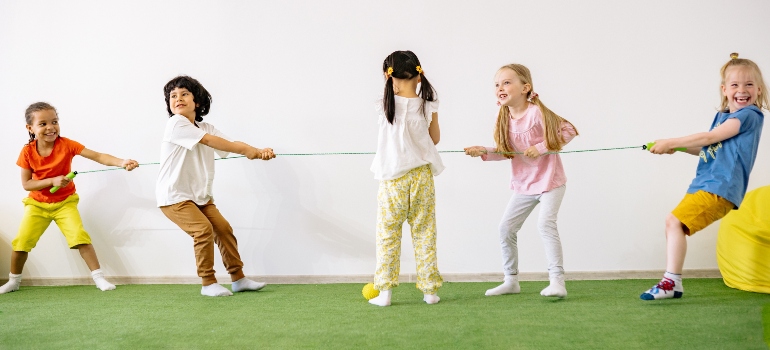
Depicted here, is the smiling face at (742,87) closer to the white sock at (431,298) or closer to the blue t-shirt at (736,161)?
the blue t-shirt at (736,161)

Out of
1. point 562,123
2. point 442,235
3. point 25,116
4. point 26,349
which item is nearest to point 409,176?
point 562,123

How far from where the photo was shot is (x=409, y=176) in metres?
2.96

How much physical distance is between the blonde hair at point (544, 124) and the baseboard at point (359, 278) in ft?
2.81

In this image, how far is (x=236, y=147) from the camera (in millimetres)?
3395

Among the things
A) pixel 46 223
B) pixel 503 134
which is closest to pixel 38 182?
pixel 46 223

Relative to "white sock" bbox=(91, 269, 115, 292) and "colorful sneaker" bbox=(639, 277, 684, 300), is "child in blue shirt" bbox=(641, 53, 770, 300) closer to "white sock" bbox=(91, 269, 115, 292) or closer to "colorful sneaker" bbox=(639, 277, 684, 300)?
"colorful sneaker" bbox=(639, 277, 684, 300)

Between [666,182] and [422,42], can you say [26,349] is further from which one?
[666,182]

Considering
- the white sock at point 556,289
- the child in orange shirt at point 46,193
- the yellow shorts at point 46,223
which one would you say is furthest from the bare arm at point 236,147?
the white sock at point 556,289

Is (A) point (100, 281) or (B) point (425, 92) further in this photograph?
(A) point (100, 281)

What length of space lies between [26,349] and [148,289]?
140cm

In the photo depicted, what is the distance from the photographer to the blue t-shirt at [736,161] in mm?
2826

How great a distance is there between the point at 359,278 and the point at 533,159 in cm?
124

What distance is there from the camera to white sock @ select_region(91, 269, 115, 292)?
382 cm

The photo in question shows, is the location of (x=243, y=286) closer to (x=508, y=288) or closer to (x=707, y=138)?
(x=508, y=288)
